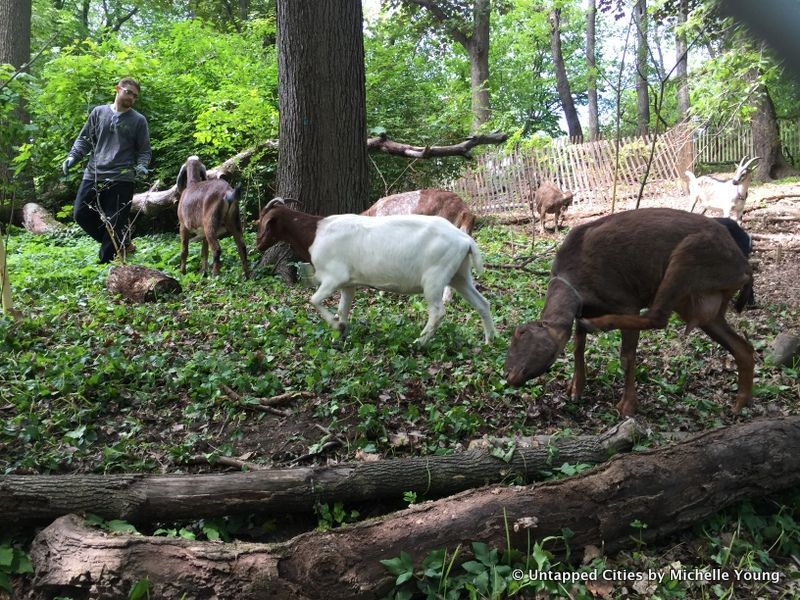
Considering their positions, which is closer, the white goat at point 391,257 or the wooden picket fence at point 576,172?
the white goat at point 391,257

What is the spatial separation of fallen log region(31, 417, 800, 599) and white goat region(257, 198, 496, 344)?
106 inches

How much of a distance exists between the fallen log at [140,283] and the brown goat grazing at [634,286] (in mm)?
4954

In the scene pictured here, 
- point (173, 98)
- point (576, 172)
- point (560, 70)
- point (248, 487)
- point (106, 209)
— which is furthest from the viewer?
point (560, 70)

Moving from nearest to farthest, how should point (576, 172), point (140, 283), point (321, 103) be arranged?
point (140, 283) → point (321, 103) → point (576, 172)

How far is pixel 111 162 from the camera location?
942 centimetres

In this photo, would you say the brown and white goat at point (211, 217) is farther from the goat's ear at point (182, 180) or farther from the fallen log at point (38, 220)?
the fallen log at point (38, 220)

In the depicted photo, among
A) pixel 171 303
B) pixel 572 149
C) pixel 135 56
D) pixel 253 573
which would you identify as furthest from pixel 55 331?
pixel 572 149

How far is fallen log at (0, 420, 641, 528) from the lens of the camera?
11.4 ft

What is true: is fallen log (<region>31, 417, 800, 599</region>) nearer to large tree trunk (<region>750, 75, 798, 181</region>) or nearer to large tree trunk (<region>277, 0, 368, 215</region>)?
large tree trunk (<region>277, 0, 368, 215</region>)

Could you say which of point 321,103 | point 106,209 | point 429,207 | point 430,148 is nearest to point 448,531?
point 429,207

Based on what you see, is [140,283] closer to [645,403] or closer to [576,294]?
[576,294]

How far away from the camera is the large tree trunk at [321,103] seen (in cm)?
798

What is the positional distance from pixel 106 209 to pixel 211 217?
6.62 ft

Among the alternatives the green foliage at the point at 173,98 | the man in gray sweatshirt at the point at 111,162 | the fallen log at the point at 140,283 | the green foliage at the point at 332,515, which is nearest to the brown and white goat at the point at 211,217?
the man in gray sweatshirt at the point at 111,162
